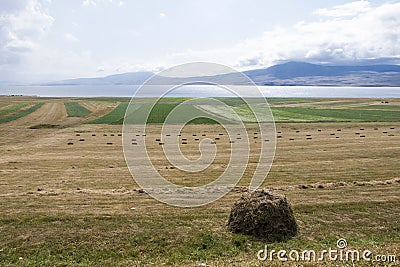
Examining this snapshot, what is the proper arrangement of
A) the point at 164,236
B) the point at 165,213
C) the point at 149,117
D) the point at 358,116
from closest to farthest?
the point at 164,236 → the point at 165,213 → the point at 149,117 → the point at 358,116

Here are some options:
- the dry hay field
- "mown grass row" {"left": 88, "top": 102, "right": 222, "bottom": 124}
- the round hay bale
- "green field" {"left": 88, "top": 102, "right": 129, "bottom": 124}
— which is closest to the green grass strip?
"mown grass row" {"left": 88, "top": 102, "right": 222, "bottom": 124}

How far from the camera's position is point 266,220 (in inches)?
437

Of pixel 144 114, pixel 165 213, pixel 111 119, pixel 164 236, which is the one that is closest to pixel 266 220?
pixel 164 236

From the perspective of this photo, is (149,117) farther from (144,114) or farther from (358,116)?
(358,116)

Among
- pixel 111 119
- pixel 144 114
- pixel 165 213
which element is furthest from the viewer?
pixel 111 119

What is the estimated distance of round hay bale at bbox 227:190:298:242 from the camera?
36.1ft

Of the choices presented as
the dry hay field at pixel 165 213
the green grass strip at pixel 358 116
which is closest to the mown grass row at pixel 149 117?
the dry hay field at pixel 165 213

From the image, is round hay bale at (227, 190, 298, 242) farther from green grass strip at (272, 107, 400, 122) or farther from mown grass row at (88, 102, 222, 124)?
green grass strip at (272, 107, 400, 122)

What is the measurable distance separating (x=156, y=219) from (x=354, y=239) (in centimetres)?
606

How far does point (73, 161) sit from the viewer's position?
26.1m

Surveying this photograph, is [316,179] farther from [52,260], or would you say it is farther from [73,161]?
[73,161]

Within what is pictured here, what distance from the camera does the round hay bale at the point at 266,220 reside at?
36.1 ft

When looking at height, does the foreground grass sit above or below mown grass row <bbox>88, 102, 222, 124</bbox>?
below

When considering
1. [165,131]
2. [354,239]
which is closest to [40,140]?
[165,131]
